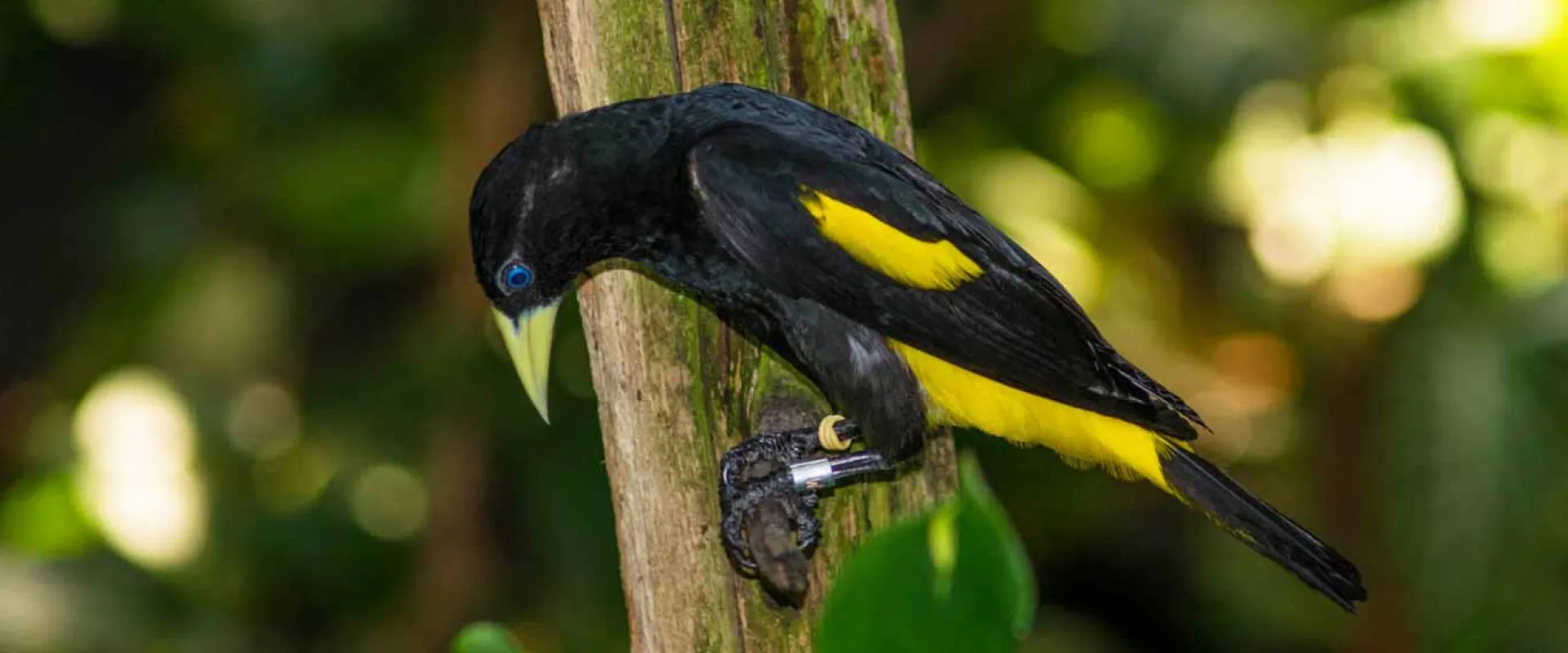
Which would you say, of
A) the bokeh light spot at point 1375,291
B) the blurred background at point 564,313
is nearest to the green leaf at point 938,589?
the blurred background at point 564,313

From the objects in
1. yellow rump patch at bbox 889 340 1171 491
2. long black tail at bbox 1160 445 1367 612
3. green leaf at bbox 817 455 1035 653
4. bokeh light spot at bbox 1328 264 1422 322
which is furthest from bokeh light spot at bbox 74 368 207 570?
green leaf at bbox 817 455 1035 653

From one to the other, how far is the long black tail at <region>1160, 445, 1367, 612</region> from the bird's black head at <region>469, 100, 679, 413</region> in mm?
907

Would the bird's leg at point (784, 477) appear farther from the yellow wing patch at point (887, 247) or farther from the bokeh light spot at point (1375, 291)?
the bokeh light spot at point (1375, 291)

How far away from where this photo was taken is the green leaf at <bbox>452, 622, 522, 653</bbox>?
3.05ft

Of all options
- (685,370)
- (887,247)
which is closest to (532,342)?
(685,370)

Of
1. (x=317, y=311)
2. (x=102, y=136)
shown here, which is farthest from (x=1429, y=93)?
(x=102, y=136)

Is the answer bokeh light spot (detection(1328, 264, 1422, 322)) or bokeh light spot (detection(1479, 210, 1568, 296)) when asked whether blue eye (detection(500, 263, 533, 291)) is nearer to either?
bokeh light spot (detection(1328, 264, 1422, 322))

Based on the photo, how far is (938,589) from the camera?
2.77ft

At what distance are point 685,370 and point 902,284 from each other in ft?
1.12

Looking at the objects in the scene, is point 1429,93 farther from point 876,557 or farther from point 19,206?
point 19,206

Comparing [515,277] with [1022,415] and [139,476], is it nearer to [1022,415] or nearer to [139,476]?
[1022,415]

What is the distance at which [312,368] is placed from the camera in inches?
179

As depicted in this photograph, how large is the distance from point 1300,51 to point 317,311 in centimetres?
285

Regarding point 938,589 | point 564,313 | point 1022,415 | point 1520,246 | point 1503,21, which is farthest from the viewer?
point 1520,246
